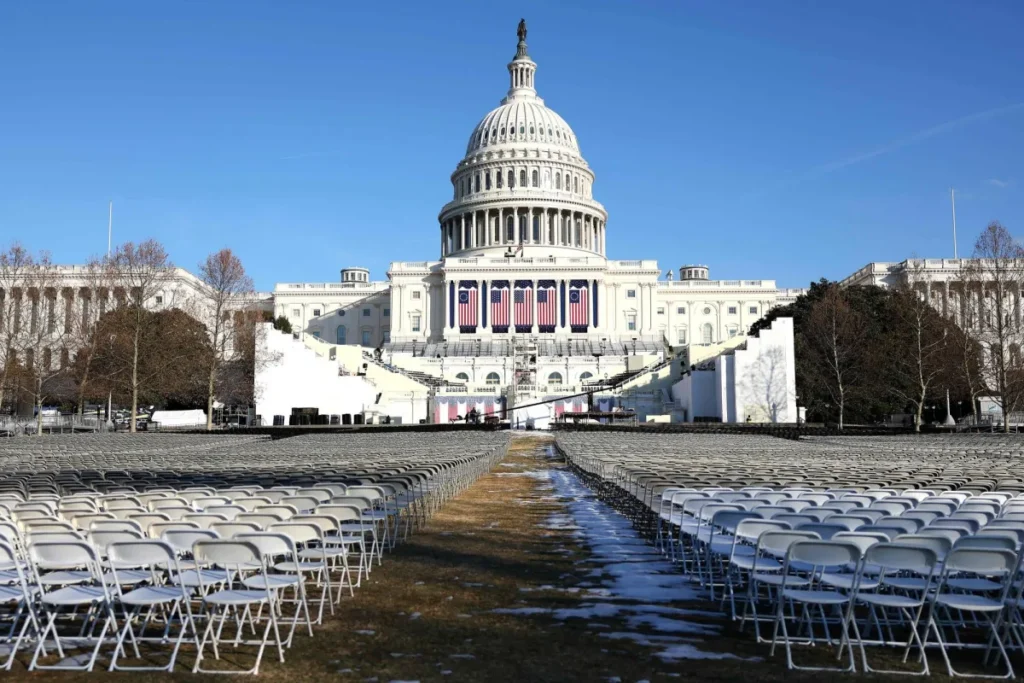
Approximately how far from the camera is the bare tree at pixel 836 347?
6819cm

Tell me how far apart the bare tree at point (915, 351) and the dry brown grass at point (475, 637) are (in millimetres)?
53470

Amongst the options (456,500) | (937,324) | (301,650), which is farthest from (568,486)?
(937,324)

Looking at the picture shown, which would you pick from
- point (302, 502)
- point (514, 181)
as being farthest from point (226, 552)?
point (514, 181)

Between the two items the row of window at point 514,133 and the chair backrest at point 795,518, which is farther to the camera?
the row of window at point 514,133

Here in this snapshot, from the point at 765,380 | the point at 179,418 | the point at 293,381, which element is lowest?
the point at 179,418

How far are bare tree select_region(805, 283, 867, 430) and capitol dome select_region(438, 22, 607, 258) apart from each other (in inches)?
2707

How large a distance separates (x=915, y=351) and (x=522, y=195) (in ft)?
287

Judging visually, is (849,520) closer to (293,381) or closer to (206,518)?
(206,518)

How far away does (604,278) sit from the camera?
132 m

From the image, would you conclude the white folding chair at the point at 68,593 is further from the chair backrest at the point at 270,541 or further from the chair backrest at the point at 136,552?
the chair backrest at the point at 270,541

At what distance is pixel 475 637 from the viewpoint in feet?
26.6

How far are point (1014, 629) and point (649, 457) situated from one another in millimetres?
14730

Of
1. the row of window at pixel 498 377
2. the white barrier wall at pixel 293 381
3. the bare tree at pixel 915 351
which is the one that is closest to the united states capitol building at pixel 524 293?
the row of window at pixel 498 377

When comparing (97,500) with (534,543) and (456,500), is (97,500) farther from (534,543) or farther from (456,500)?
(456,500)
